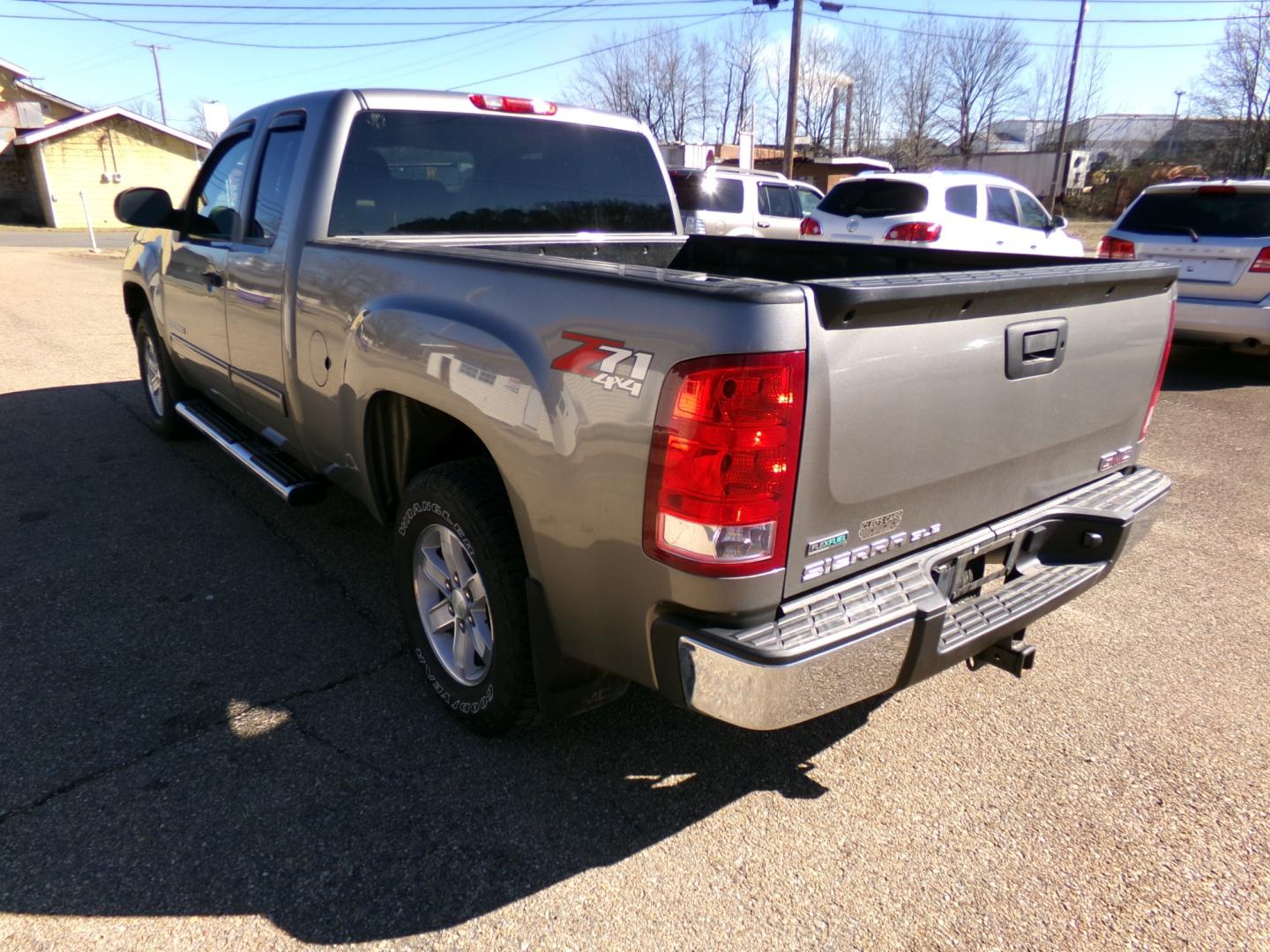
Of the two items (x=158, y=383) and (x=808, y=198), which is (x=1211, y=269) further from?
(x=808, y=198)

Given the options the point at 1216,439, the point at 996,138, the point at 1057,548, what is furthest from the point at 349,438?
the point at 996,138

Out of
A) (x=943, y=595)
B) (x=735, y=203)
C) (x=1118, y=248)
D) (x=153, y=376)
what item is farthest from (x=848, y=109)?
(x=943, y=595)

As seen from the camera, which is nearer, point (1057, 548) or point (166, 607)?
point (1057, 548)

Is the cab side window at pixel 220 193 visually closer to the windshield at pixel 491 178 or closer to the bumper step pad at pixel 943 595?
the windshield at pixel 491 178

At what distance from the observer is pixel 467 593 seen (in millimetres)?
2850

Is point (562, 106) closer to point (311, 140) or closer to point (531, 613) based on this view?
point (311, 140)

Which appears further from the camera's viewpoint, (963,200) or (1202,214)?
(963,200)

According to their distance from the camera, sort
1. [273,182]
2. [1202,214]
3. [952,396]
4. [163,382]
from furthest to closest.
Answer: [1202,214]
[163,382]
[273,182]
[952,396]

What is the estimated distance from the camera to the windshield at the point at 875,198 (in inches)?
437

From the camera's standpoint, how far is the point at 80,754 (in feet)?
9.14

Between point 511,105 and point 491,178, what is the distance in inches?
13.9

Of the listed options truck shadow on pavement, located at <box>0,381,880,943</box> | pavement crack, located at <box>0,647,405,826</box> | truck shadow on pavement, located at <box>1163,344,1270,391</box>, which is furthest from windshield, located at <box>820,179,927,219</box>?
pavement crack, located at <box>0,647,405,826</box>

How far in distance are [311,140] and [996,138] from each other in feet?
235

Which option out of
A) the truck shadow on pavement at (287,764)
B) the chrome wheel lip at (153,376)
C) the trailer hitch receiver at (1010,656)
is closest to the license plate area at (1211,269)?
the trailer hitch receiver at (1010,656)
